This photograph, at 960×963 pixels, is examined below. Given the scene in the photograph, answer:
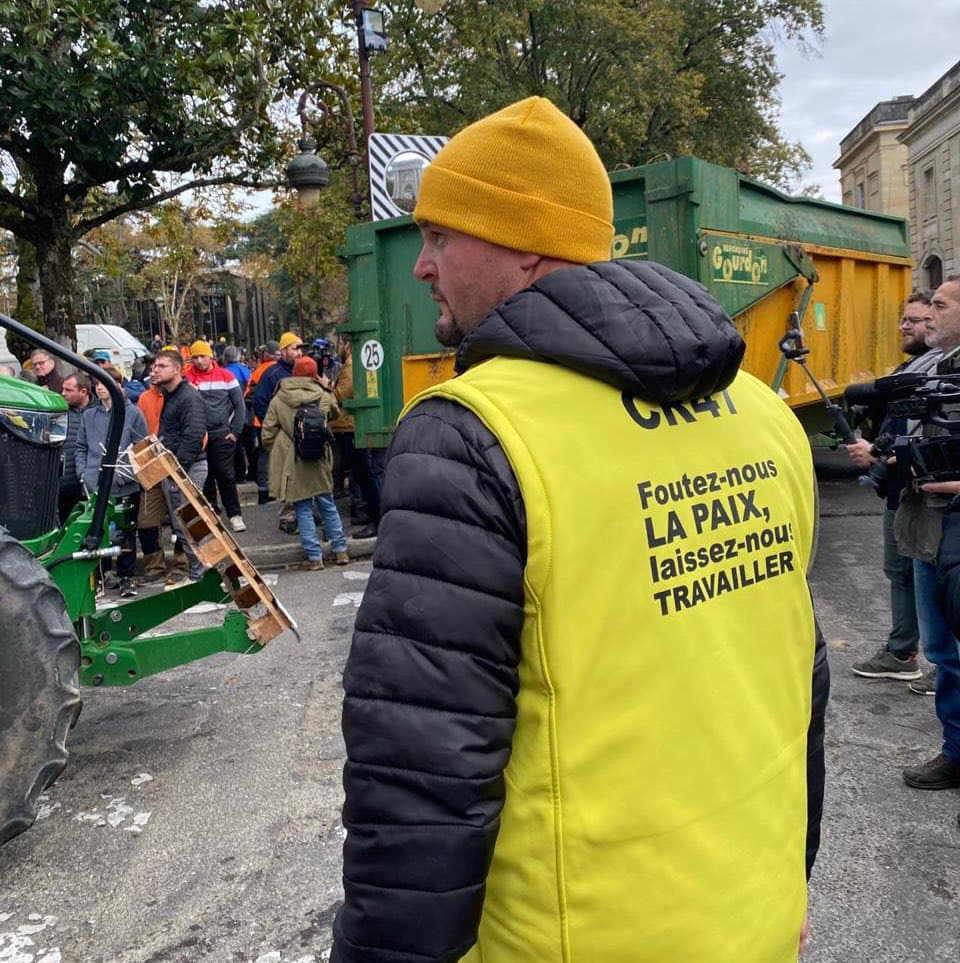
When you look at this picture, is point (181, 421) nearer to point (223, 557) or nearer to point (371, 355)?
point (371, 355)

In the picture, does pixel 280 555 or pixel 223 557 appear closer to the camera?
pixel 223 557

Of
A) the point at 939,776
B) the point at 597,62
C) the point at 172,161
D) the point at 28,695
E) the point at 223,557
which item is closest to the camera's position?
the point at 28,695

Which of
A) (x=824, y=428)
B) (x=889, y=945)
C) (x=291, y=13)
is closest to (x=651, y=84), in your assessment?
(x=291, y=13)

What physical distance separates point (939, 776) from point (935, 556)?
0.87 m

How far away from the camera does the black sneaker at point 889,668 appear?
194 inches

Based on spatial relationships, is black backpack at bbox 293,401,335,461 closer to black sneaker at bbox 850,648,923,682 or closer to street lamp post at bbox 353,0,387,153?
street lamp post at bbox 353,0,387,153

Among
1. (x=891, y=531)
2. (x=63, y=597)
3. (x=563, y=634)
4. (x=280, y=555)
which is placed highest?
(x=563, y=634)

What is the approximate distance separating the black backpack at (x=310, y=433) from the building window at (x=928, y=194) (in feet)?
132

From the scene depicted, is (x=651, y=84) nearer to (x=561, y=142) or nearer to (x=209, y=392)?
(x=209, y=392)

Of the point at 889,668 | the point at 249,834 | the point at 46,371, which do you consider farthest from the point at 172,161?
the point at 889,668

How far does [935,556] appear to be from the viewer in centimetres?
387

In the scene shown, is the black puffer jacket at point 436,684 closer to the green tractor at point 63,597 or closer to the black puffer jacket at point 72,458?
the green tractor at point 63,597

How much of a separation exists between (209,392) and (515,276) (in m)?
8.39

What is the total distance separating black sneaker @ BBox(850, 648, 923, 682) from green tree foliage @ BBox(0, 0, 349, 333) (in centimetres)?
872
